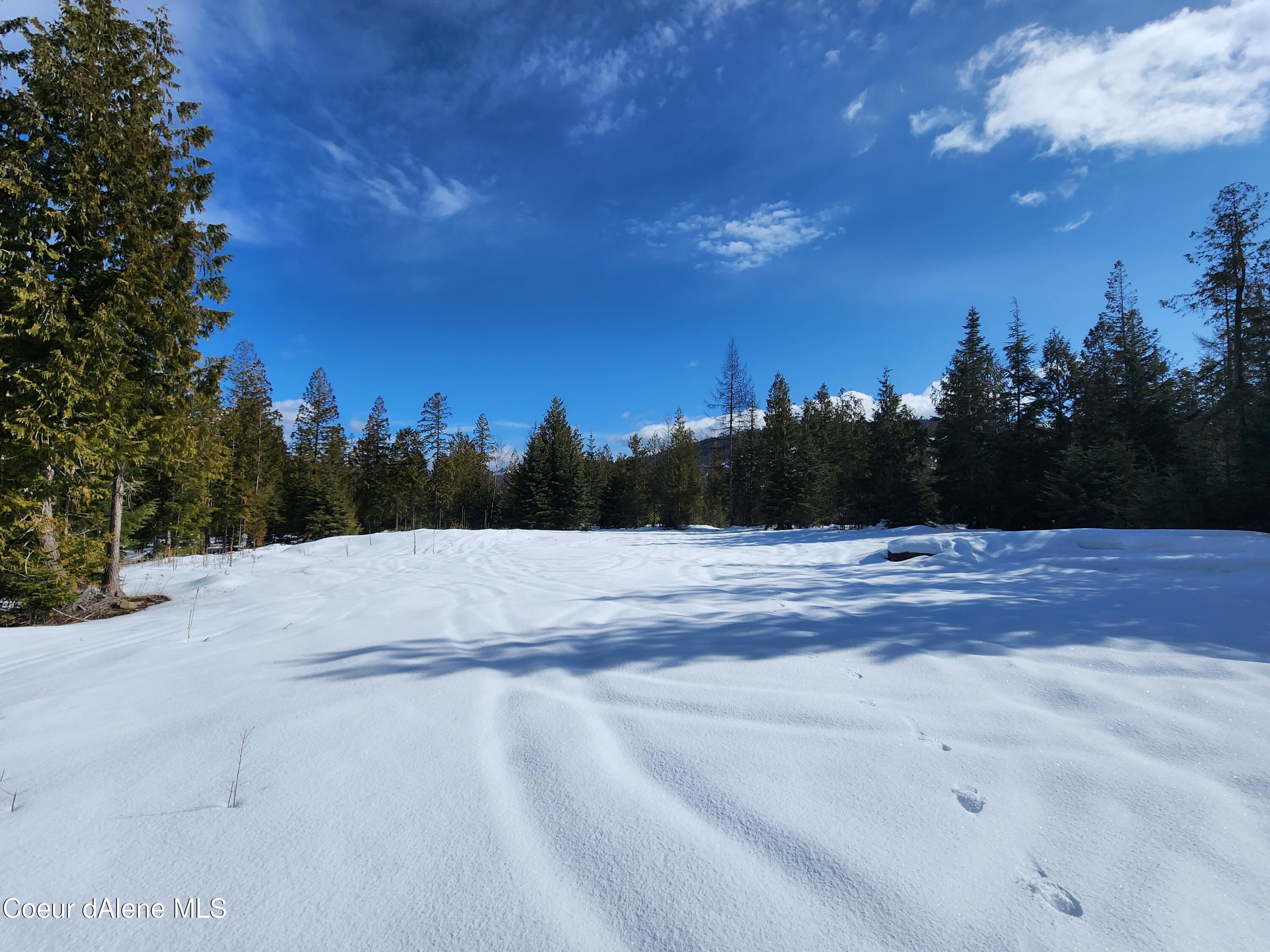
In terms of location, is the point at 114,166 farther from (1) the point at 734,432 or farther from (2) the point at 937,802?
(1) the point at 734,432

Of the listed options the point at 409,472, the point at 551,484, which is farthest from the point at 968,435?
the point at 409,472

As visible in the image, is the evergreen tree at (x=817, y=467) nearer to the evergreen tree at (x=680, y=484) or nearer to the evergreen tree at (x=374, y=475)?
the evergreen tree at (x=680, y=484)

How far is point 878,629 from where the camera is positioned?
133 inches

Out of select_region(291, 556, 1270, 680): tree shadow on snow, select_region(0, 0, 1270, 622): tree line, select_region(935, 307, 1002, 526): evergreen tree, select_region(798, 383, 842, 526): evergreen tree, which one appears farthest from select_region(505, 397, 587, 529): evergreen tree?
select_region(291, 556, 1270, 680): tree shadow on snow

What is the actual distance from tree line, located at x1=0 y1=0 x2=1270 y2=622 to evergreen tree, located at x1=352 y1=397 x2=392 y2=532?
0.19 meters

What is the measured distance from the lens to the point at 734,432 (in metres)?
31.4

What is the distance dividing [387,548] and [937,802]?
13.8m

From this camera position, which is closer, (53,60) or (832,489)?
(53,60)

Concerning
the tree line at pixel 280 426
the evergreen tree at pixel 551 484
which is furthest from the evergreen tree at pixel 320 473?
the evergreen tree at pixel 551 484

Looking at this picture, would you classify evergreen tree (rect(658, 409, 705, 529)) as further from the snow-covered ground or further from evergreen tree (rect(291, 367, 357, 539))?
the snow-covered ground

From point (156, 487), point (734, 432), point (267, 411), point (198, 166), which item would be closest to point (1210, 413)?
point (734, 432)

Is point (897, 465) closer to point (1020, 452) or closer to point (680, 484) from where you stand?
point (1020, 452)

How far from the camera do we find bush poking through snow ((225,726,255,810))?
165 cm

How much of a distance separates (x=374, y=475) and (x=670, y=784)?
128 ft
